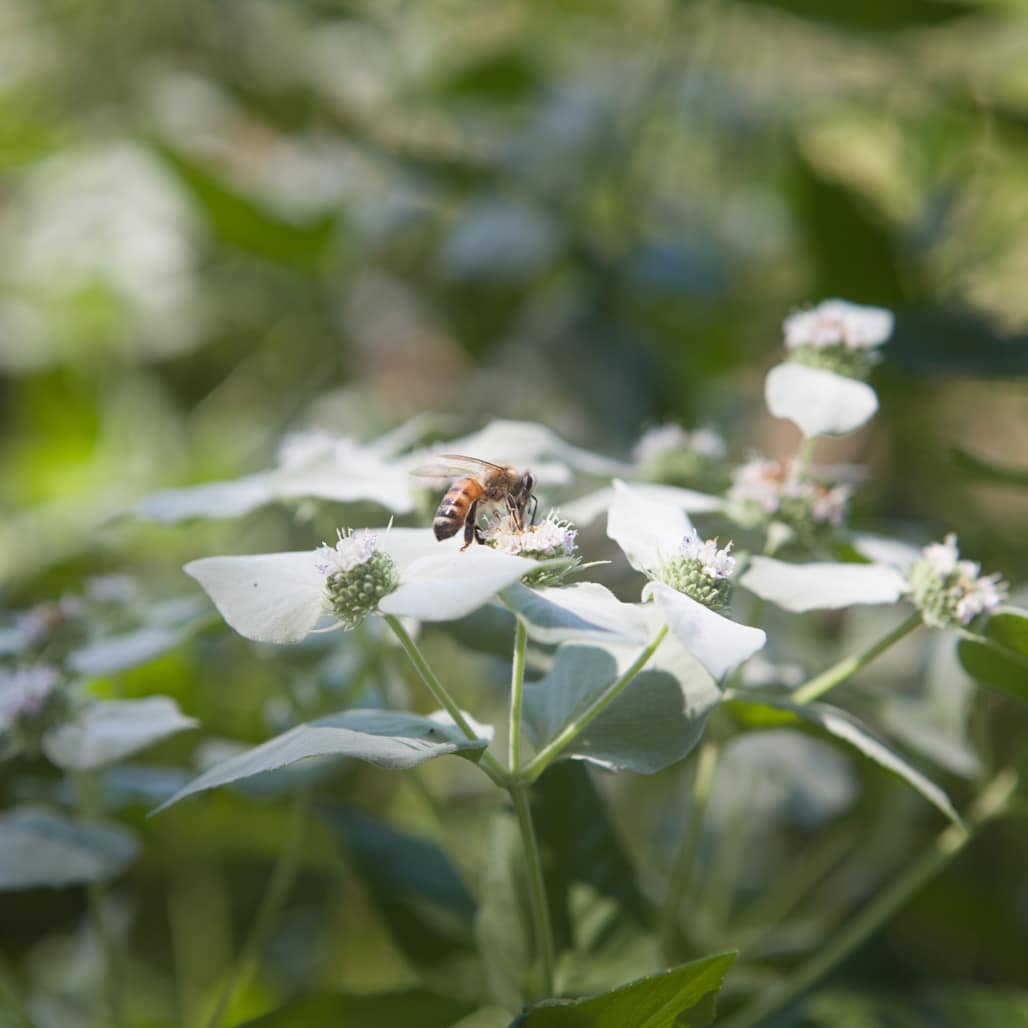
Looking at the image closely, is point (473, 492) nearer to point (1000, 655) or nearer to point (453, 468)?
point (453, 468)

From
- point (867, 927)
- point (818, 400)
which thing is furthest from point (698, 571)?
point (867, 927)

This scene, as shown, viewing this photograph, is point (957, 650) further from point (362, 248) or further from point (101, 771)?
point (362, 248)

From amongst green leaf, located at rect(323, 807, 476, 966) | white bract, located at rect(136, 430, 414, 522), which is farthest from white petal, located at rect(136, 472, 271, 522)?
green leaf, located at rect(323, 807, 476, 966)

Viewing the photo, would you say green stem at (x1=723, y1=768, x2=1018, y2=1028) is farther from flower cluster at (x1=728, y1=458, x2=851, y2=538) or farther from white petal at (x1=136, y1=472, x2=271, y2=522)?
white petal at (x1=136, y1=472, x2=271, y2=522)

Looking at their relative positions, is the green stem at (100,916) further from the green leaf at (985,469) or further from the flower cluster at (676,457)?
the green leaf at (985,469)

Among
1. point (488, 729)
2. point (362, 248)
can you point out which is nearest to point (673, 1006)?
point (488, 729)
